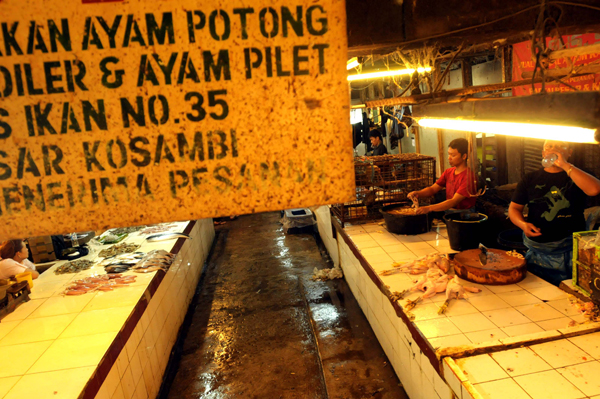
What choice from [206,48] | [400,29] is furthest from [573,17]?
[206,48]

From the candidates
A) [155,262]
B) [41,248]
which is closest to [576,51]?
[155,262]

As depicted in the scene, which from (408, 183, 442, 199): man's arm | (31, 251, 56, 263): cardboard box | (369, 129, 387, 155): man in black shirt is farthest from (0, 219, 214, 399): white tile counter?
(369, 129, 387, 155): man in black shirt

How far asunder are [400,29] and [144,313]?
4098 mm

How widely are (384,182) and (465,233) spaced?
6.40 ft

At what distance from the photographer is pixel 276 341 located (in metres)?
5.80

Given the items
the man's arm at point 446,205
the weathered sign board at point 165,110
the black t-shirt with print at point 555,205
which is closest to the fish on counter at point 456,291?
the black t-shirt with print at point 555,205

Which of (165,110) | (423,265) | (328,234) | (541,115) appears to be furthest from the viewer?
(328,234)

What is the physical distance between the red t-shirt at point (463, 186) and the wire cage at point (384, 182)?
2.69 ft

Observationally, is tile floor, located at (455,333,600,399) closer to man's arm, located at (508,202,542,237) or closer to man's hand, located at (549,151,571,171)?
man's arm, located at (508,202,542,237)

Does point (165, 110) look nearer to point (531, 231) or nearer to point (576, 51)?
point (576, 51)

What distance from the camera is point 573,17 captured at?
215cm

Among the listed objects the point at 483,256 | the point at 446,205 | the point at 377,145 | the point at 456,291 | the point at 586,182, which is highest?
the point at 377,145

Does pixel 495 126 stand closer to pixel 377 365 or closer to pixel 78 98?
pixel 78 98

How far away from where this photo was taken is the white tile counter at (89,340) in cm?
322
